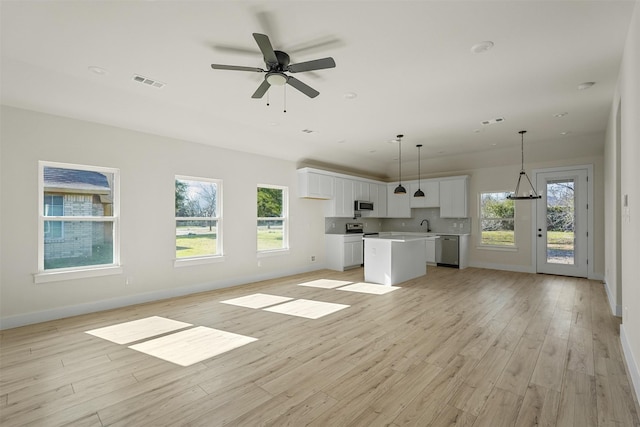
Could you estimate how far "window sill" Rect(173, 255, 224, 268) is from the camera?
5418mm

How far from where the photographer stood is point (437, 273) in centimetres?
743

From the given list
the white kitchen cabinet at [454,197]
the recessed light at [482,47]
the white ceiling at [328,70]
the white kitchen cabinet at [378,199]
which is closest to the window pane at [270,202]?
the white ceiling at [328,70]

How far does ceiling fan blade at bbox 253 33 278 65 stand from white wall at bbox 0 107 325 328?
336 centimetres

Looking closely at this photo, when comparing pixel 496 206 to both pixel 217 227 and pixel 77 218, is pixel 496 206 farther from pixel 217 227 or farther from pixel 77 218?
pixel 77 218

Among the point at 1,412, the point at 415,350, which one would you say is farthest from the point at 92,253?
the point at 415,350

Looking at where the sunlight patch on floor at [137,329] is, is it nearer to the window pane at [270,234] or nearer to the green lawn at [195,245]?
the green lawn at [195,245]

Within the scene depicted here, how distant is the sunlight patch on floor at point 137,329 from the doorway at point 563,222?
7.89 metres

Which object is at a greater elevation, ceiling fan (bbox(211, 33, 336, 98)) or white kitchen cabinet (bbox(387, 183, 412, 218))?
ceiling fan (bbox(211, 33, 336, 98))

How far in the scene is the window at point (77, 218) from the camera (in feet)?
13.7

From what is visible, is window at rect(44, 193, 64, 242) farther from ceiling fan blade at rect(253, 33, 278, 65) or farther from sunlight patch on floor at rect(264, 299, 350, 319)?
ceiling fan blade at rect(253, 33, 278, 65)

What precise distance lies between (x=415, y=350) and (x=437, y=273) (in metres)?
4.73

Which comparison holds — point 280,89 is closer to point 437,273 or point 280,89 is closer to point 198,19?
point 198,19

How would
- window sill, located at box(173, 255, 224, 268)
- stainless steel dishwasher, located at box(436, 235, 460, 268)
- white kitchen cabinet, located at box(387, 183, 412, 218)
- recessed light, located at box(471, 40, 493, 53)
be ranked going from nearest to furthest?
recessed light, located at box(471, 40, 493, 53) → window sill, located at box(173, 255, 224, 268) → stainless steel dishwasher, located at box(436, 235, 460, 268) → white kitchen cabinet, located at box(387, 183, 412, 218)

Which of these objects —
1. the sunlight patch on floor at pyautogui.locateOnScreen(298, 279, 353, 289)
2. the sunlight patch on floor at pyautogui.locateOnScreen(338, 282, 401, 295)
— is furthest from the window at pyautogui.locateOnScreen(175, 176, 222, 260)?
the sunlight patch on floor at pyautogui.locateOnScreen(338, 282, 401, 295)
